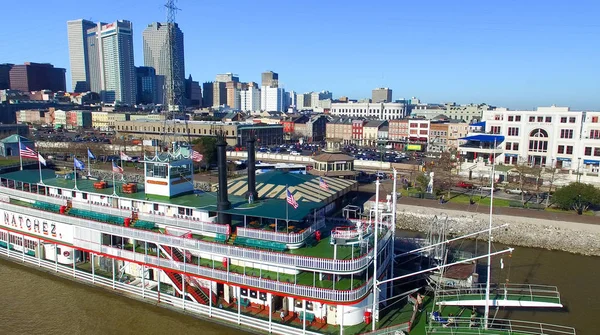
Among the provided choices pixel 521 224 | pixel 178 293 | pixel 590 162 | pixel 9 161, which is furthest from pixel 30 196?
pixel 590 162

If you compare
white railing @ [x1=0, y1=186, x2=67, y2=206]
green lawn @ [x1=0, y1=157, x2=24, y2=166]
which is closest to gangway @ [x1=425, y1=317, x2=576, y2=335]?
white railing @ [x1=0, y1=186, x2=67, y2=206]

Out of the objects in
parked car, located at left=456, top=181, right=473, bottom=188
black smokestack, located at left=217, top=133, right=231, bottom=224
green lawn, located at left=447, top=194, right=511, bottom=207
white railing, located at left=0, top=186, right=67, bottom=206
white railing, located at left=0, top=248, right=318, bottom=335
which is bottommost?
white railing, located at left=0, top=248, right=318, bottom=335

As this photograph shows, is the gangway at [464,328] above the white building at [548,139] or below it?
below

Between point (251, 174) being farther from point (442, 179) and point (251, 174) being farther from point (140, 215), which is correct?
point (442, 179)

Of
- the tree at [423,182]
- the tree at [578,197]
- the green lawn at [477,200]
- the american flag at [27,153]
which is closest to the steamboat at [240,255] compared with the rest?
the american flag at [27,153]

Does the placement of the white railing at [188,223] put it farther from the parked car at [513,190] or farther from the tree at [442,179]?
the parked car at [513,190]

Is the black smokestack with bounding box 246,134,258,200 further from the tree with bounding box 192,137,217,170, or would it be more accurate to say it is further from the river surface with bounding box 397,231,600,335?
the tree with bounding box 192,137,217,170

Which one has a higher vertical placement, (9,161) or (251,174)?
(251,174)
